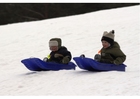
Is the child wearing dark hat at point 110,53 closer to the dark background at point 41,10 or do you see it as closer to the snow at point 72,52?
the snow at point 72,52

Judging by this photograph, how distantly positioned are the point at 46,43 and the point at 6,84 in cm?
763

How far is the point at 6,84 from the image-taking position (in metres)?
7.88

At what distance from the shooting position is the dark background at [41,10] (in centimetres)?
3281

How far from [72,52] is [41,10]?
21096mm

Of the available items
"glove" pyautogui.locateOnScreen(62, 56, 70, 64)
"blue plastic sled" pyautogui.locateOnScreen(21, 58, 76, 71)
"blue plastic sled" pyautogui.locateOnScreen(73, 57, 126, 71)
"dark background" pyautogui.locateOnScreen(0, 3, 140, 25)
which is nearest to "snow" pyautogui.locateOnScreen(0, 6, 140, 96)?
"blue plastic sled" pyautogui.locateOnScreen(73, 57, 126, 71)

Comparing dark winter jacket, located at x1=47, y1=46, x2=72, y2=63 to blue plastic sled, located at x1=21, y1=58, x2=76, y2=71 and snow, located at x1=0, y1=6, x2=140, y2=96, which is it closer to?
blue plastic sled, located at x1=21, y1=58, x2=76, y2=71

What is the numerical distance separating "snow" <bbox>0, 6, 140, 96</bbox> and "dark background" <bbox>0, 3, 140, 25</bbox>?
39.4 ft

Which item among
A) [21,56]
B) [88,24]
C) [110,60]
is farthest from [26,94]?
[88,24]

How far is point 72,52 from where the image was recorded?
44.0 feet

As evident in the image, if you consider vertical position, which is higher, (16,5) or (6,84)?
(16,5)

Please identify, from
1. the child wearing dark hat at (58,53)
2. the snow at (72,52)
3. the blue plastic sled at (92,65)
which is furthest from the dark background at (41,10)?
the blue plastic sled at (92,65)

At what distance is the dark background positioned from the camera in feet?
108

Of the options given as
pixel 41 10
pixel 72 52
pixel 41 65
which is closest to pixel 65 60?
pixel 41 65

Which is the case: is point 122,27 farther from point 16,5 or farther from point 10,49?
point 16,5
